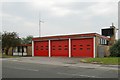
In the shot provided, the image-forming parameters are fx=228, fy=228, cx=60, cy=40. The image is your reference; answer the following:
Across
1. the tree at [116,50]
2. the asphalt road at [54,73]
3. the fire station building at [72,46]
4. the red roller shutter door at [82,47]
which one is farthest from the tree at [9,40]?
the asphalt road at [54,73]

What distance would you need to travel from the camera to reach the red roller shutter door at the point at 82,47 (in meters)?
35.4

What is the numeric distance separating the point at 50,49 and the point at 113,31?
1498cm

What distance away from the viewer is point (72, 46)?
37312 millimetres

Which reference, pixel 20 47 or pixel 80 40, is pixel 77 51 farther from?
pixel 20 47

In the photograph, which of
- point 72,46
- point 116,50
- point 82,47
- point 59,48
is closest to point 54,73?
point 116,50

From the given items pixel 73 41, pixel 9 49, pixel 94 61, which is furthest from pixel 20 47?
pixel 94 61

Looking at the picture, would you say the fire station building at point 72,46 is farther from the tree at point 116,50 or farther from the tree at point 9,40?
the tree at point 9,40

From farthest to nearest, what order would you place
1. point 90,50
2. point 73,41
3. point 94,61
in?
point 73,41 → point 90,50 → point 94,61

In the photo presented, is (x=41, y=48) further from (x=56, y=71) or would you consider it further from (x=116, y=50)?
(x=56, y=71)

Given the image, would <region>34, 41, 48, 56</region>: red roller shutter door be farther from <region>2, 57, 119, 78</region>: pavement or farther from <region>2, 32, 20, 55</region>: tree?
<region>2, 57, 119, 78</region>: pavement

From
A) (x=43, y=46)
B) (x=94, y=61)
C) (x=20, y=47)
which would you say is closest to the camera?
(x=94, y=61)

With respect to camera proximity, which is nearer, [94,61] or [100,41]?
[94,61]

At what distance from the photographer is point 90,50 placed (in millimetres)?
35219

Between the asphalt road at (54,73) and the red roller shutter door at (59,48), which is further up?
the red roller shutter door at (59,48)
